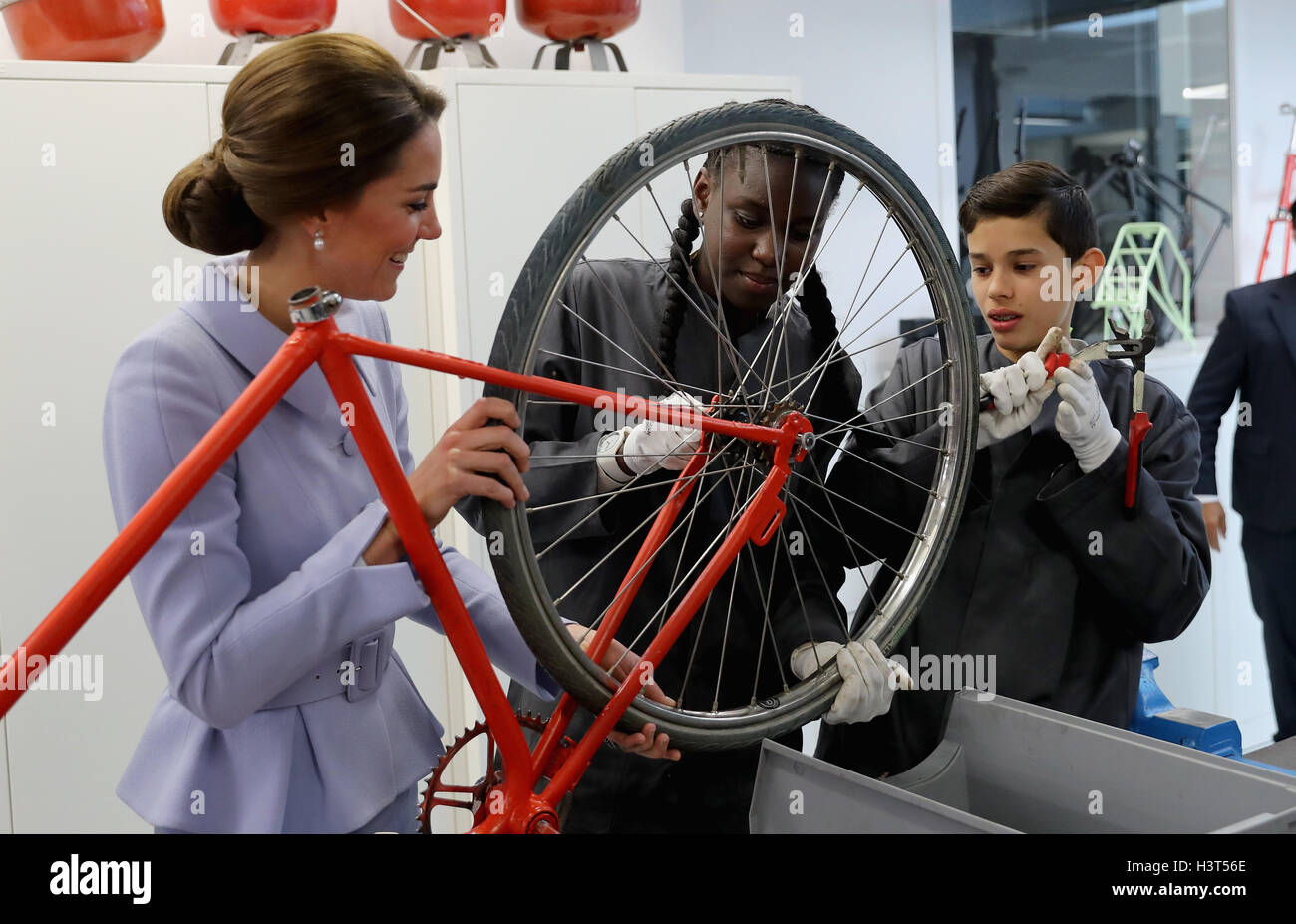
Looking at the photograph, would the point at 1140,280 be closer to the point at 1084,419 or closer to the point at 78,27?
the point at 1084,419

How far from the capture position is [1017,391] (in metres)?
1.28

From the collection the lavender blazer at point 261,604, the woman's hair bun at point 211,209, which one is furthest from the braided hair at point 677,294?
the woman's hair bun at point 211,209

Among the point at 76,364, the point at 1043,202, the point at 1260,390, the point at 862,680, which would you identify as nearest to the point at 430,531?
the point at 862,680

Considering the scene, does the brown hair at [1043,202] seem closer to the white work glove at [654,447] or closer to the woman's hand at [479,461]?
the white work glove at [654,447]

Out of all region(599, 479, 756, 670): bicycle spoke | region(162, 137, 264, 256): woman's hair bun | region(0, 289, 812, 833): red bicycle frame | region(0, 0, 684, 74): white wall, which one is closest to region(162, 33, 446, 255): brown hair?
region(162, 137, 264, 256): woman's hair bun

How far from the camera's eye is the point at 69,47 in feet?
6.55

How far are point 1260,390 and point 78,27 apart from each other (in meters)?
2.47

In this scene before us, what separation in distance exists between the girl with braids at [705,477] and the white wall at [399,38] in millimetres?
1195

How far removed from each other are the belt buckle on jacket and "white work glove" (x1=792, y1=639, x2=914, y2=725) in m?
0.41

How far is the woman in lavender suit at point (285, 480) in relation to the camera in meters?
0.91

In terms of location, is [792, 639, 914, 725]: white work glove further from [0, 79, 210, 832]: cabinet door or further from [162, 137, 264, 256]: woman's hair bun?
[0, 79, 210, 832]: cabinet door
